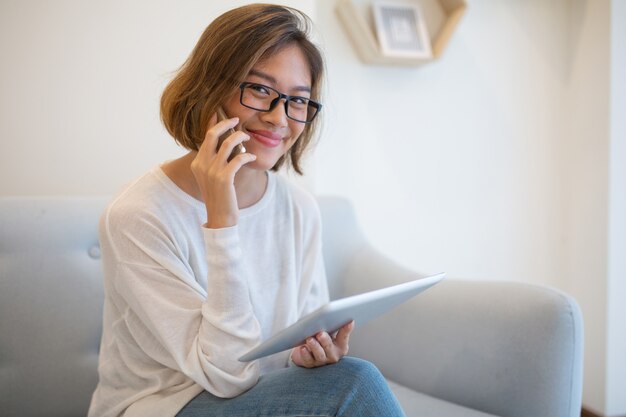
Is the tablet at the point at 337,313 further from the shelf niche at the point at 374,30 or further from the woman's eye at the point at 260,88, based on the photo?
the shelf niche at the point at 374,30

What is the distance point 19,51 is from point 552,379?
4.54 feet

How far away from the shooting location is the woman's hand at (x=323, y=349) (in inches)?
36.7

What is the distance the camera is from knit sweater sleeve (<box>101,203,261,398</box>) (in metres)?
0.92

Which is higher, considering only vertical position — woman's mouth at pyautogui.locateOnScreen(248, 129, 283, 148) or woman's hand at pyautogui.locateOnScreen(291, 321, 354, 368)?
woman's mouth at pyautogui.locateOnScreen(248, 129, 283, 148)

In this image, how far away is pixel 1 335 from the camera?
121cm

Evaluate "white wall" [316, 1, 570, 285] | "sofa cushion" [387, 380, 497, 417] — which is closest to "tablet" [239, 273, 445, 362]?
"sofa cushion" [387, 380, 497, 417]

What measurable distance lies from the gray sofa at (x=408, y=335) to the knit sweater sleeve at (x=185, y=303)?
33cm

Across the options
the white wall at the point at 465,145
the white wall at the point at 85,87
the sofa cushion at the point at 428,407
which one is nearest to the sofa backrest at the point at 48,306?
the white wall at the point at 85,87

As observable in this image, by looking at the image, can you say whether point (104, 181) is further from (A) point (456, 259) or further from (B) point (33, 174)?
(A) point (456, 259)

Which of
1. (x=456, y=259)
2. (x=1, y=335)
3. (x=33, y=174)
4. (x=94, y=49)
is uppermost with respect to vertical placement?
(x=94, y=49)

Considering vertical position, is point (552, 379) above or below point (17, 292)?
below

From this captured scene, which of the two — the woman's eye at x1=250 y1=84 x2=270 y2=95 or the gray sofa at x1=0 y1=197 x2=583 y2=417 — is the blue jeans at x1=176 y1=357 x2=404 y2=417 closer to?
the gray sofa at x1=0 y1=197 x2=583 y2=417

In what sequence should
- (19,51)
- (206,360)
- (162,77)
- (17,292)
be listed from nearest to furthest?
(206,360) → (17,292) → (19,51) → (162,77)

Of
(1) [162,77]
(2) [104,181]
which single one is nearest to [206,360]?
(2) [104,181]
